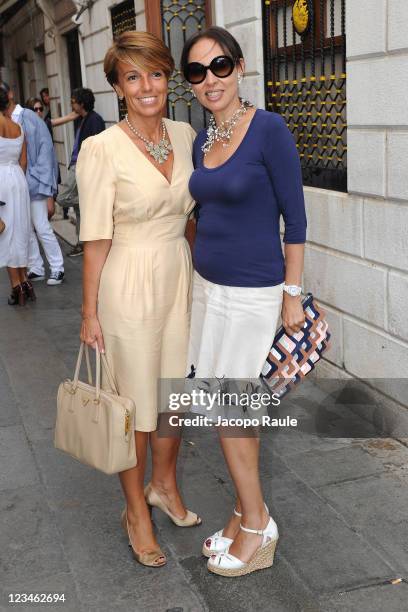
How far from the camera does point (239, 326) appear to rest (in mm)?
2982

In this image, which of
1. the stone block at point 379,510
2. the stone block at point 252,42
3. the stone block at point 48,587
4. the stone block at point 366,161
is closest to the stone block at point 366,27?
the stone block at point 366,161

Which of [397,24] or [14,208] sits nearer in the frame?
[397,24]

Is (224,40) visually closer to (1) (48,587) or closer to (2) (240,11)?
(1) (48,587)

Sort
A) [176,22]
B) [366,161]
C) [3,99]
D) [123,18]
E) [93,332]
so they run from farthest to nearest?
1. [123,18]
2. [3,99]
3. [176,22]
4. [366,161]
5. [93,332]

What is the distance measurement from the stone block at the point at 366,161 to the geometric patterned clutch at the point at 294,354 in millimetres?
1592

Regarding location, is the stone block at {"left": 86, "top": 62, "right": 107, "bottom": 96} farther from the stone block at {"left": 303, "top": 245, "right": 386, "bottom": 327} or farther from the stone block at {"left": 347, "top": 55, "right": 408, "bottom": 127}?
the stone block at {"left": 347, "top": 55, "right": 408, "bottom": 127}

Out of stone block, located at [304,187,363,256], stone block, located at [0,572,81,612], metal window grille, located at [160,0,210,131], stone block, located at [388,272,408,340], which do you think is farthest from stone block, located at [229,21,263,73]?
stone block, located at [0,572,81,612]

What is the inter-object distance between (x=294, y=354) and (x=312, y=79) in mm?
2824

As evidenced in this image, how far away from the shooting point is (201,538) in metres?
3.46

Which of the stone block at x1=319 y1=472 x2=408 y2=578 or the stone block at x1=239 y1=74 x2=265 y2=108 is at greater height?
the stone block at x1=239 y1=74 x2=265 y2=108

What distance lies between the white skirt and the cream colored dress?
196 mm

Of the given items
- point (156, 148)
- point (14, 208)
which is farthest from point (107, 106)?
point (156, 148)

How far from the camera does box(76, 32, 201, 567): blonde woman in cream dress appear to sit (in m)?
3.02

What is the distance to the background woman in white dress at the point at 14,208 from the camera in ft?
25.4
